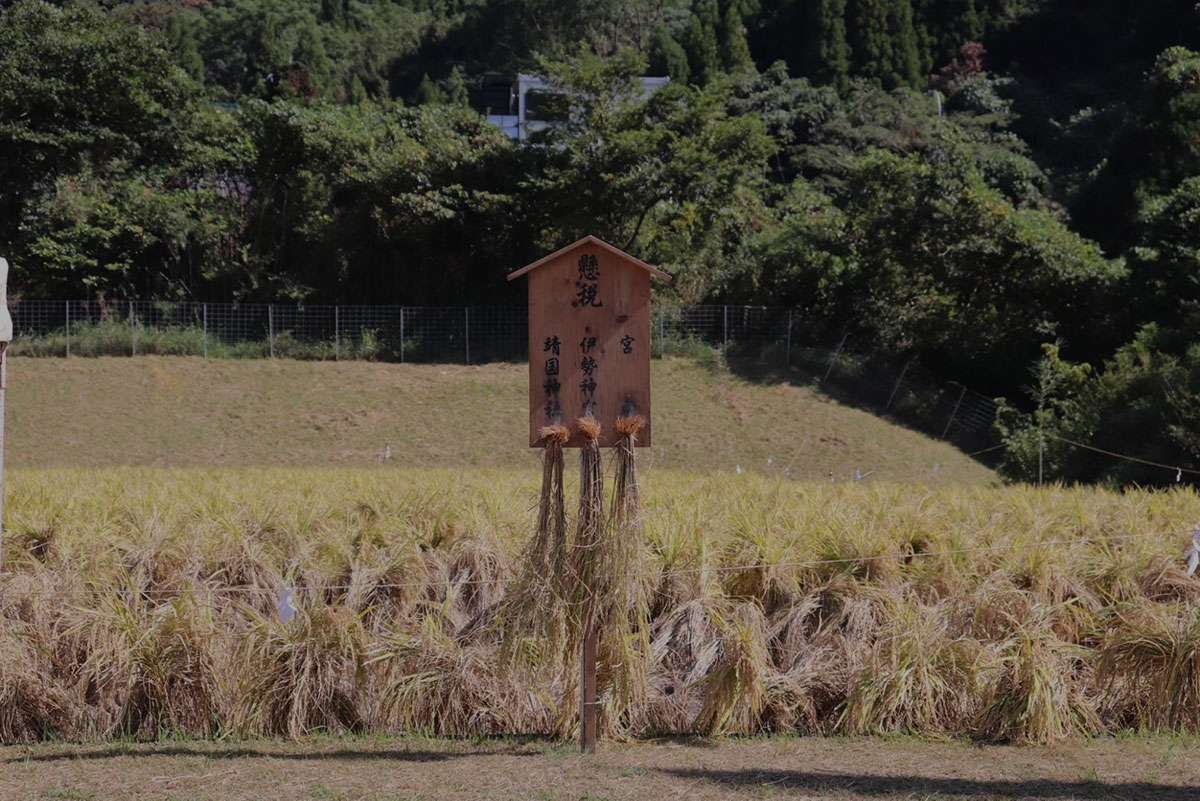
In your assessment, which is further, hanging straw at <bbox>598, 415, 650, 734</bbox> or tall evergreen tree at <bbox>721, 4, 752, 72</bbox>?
tall evergreen tree at <bbox>721, 4, 752, 72</bbox>

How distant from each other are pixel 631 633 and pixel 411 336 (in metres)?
23.7

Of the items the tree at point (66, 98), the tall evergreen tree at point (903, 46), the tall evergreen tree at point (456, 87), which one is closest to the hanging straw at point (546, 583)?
the tree at point (66, 98)

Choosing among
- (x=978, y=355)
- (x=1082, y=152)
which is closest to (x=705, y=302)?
(x=978, y=355)

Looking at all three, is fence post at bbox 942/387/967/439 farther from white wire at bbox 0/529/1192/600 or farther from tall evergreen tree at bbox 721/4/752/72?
tall evergreen tree at bbox 721/4/752/72

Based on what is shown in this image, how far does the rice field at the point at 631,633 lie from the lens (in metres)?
7.12

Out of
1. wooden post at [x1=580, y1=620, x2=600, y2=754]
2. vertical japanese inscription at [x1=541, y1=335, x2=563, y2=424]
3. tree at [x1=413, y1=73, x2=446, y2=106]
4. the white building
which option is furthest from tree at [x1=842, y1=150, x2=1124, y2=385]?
tree at [x1=413, y1=73, x2=446, y2=106]

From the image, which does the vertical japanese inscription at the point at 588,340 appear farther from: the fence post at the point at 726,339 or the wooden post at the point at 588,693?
the fence post at the point at 726,339

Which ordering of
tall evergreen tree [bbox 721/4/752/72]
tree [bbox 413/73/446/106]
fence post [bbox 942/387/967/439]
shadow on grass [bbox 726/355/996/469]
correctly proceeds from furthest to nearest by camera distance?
tall evergreen tree [bbox 721/4/752/72] → tree [bbox 413/73/446/106] → fence post [bbox 942/387/967/439] → shadow on grass [bbox 726/355/996/469]

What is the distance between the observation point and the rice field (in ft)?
23.4

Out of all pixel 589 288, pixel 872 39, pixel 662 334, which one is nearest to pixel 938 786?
pixel 589 288

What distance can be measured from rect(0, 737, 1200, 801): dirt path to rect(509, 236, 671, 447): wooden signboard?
1726mm

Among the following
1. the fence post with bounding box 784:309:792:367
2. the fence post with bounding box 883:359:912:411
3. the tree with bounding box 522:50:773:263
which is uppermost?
the tree with bounding box 522:50:773:263

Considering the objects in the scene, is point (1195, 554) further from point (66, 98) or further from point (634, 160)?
point (66, 98)

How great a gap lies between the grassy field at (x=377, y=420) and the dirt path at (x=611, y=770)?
55.9 feet
